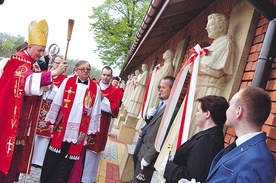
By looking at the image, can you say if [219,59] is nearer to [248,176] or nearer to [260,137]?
[260,137]

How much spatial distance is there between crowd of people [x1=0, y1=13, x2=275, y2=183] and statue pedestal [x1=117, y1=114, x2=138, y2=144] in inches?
170

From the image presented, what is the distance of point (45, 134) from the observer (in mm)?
5660

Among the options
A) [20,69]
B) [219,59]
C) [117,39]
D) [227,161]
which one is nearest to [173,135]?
[219,59]

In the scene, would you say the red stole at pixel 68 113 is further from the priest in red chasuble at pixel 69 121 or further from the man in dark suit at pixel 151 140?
the man in dark suit at pixel 151 140

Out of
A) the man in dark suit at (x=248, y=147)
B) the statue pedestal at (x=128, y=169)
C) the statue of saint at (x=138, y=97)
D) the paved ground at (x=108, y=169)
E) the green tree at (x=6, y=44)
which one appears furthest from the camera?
the green tree at (x=6, y=44)

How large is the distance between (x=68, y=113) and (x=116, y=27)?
19.8m

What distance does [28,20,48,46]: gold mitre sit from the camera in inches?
153

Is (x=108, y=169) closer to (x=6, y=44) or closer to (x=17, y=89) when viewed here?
(x=17, y=89)

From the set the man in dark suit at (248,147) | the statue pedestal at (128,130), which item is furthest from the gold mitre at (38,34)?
the statue pedestal at (128,130)

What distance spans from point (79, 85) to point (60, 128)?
2.16ft

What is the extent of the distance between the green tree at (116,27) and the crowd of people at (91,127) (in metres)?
17.3

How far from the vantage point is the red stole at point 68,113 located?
4.54 m

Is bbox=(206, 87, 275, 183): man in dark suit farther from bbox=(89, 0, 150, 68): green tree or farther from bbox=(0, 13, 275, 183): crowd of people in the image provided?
bbox=(89, 0, 150, 68): green tree

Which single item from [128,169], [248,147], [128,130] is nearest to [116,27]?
[128,130]
